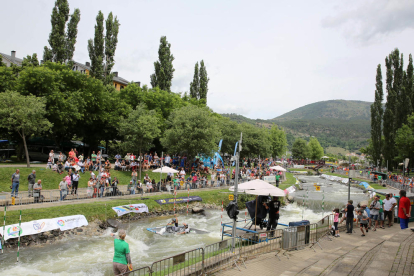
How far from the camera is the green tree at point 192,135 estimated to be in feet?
121

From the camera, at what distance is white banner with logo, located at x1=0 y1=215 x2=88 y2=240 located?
46.4 ft

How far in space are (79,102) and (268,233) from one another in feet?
104

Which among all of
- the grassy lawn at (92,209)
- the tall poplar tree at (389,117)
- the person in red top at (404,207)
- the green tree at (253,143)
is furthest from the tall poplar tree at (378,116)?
the person in red top at (404,207)

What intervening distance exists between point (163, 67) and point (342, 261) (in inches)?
1852

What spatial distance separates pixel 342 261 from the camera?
9695 millimetres

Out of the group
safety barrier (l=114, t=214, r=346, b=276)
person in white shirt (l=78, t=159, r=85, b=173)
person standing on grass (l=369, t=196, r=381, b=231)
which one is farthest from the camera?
person in white shirt (l=78, t=159, r=85, b=173)

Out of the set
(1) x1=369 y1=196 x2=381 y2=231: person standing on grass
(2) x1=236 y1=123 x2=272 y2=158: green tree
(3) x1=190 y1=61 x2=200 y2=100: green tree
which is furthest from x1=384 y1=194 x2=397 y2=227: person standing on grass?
(3) x1=190 y1=61 x2=200 y2=100: green tree

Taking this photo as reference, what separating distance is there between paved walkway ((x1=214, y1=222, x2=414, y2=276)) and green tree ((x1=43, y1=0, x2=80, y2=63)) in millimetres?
38233

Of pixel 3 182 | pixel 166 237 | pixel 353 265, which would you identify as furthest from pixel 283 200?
pixel 3 182

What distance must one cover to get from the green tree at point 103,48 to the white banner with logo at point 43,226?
3060 cm

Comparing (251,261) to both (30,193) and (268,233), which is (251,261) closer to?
(268,233)

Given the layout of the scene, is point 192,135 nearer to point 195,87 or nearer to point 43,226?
point 43,226

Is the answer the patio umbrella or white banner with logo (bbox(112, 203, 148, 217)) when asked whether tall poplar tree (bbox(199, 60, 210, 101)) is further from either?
the patio umbrella

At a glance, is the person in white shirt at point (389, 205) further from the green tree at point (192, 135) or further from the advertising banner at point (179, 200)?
the green tree at point (192, 135)
